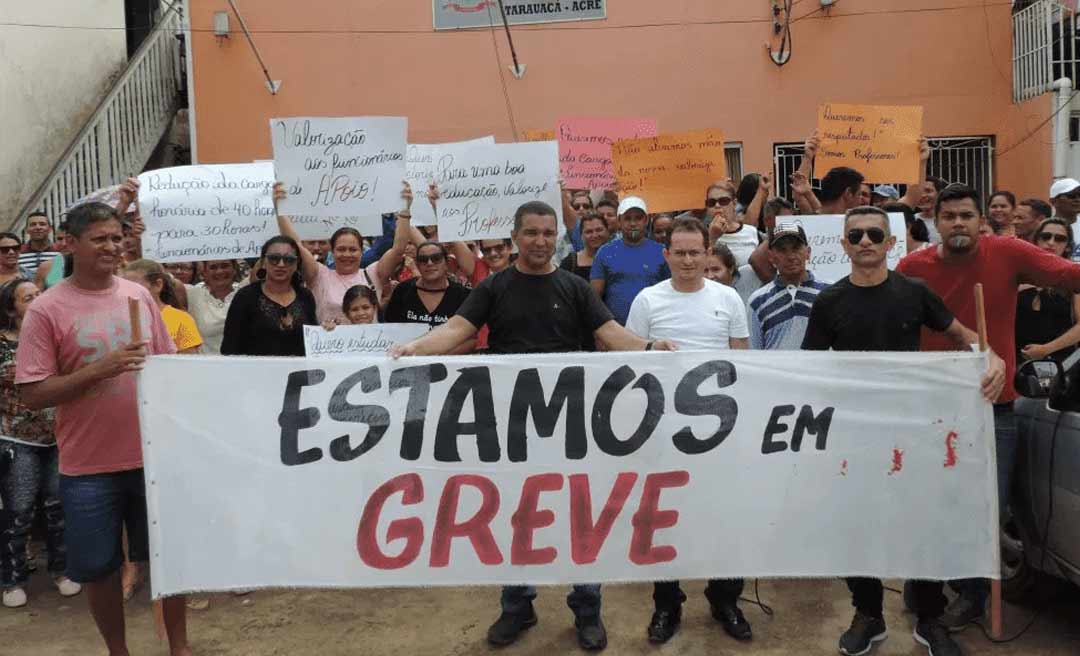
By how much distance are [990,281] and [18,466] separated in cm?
513

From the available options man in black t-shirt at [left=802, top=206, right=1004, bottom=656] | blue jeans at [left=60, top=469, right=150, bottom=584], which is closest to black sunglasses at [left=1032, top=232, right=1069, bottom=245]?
man in black t-shirt at [left=802, top=206, right=1004, bottom=656]

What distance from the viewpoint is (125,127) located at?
14352 millimetres

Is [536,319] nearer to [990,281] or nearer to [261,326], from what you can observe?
[261,326]

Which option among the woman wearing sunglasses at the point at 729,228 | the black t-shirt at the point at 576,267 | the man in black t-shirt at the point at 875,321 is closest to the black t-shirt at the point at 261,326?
the black t-shirt at the point at 576,267

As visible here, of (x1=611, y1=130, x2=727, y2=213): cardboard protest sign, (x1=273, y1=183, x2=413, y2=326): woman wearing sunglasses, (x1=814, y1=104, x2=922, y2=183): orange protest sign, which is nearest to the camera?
(x1=273, y1=183, x2=413, y2=326): woman wearing sunglasses

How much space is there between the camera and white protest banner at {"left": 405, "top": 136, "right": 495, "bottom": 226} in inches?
287

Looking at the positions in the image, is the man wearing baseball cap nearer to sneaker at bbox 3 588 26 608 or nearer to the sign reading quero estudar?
sneaker at bbox 3 588 26 608

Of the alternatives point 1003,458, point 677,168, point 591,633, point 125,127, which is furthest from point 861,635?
point 125,127

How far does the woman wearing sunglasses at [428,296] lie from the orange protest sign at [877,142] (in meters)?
3.03

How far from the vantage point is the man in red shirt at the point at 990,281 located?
4746 mm

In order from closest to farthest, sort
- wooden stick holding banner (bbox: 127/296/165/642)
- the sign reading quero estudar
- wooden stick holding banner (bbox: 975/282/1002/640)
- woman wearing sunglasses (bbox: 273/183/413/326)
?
wooden stick holding banner (bbox: 127/296/165/642) → wooden stick holding banner (bbox: 975/282/1002/640) → woman wearing sunglasses (bbox: 273/183/413/326) → the sign reading quero estudar

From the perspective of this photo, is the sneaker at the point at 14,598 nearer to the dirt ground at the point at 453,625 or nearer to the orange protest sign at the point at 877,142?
the dirt ground at the point at 453,625

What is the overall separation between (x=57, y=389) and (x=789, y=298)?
3.55 meters

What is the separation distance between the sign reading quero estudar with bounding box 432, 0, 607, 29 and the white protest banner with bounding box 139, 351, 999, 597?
35.4ft
